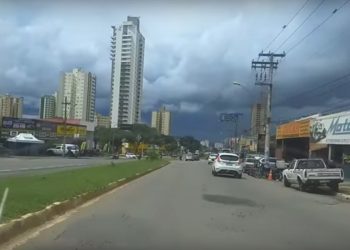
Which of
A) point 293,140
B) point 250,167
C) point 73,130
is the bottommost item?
point 250,167

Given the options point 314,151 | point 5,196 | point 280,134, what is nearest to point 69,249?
point 5,196

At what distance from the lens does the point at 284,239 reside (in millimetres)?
11797

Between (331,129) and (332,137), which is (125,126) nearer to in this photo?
(331,129)

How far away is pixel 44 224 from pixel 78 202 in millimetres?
4658

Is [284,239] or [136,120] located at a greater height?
[136,120]

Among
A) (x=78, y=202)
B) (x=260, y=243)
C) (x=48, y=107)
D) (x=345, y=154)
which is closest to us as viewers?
(x=260, y=243)

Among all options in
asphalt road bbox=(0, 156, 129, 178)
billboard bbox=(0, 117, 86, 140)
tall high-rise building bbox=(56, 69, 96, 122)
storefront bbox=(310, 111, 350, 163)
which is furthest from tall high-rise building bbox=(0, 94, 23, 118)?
storefront bbox=(310, 111, 350, 163)

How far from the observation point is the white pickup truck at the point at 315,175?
94.5 feet

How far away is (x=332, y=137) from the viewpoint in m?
47.7

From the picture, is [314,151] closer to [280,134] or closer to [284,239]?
[280,134]

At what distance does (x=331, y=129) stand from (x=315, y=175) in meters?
20.3

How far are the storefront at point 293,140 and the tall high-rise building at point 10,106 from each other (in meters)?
66.4

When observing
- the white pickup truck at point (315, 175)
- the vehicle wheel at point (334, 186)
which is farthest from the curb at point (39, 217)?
the vehicle wheel at point (334, 186)

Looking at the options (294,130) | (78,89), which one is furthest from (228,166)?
(78,89)
